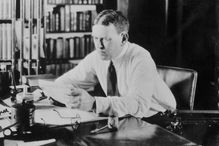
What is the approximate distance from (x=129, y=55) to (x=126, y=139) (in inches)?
34.7

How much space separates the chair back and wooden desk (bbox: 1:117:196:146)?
2.21ft

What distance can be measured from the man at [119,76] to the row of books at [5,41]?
1352mm

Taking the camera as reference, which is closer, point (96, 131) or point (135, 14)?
point (96, 131)

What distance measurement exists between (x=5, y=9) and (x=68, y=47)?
0.79 m

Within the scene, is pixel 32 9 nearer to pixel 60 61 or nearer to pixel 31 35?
pixel 31 35

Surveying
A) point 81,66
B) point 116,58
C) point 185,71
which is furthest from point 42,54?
point 185,71

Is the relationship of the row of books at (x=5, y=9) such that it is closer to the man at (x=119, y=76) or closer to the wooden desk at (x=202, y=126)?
the man at (x=119, y=76)

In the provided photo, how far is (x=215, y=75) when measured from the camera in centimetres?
311

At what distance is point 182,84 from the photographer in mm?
2135

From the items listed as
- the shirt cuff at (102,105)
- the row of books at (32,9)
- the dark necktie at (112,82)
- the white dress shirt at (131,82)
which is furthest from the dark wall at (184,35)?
the shirt cuff at (102,105)

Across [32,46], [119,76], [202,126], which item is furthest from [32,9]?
[202,126]

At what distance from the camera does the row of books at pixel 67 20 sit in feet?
12.0

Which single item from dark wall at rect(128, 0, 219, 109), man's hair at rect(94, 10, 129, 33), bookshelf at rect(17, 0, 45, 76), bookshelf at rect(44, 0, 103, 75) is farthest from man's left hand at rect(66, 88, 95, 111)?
bookshelf at rect(44, 0, 103, 75)

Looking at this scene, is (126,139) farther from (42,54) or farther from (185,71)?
(42,54)
